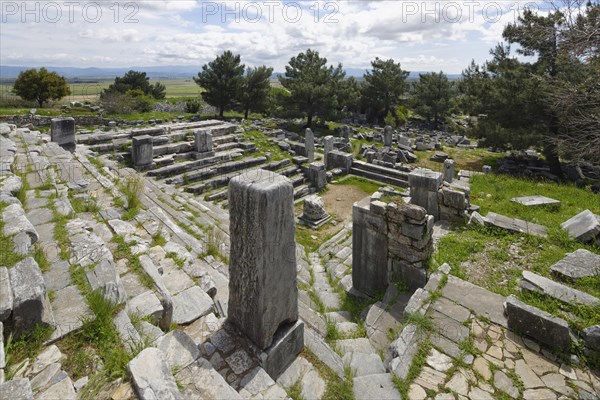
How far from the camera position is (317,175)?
42.3ft

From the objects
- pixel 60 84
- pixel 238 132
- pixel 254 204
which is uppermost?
pixel 60 84

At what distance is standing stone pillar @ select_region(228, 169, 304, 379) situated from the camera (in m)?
2.68

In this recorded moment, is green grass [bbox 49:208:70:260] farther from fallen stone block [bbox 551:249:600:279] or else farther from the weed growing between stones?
fallen stone block [bbox 551:249:600:279]

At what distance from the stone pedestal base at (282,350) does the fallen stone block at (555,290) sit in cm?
334

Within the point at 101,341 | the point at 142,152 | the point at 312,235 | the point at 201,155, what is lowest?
the point at 312,235

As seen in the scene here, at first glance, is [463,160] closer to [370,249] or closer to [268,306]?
[370,249]

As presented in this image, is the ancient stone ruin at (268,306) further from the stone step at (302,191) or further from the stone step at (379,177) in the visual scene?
the stone step at (379,177)

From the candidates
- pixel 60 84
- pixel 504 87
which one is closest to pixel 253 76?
pixel 60 84

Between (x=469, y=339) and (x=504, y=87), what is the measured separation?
1514 cm

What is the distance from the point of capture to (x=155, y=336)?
9.45 feet

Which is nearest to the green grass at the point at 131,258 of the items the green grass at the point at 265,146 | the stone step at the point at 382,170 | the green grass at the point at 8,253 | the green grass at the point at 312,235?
the green grass at the point at 8,253

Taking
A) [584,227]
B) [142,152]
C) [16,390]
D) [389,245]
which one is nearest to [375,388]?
[389,245]

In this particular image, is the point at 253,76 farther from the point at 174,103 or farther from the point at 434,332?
the point at 434,332

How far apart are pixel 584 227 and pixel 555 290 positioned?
97.6 inches
